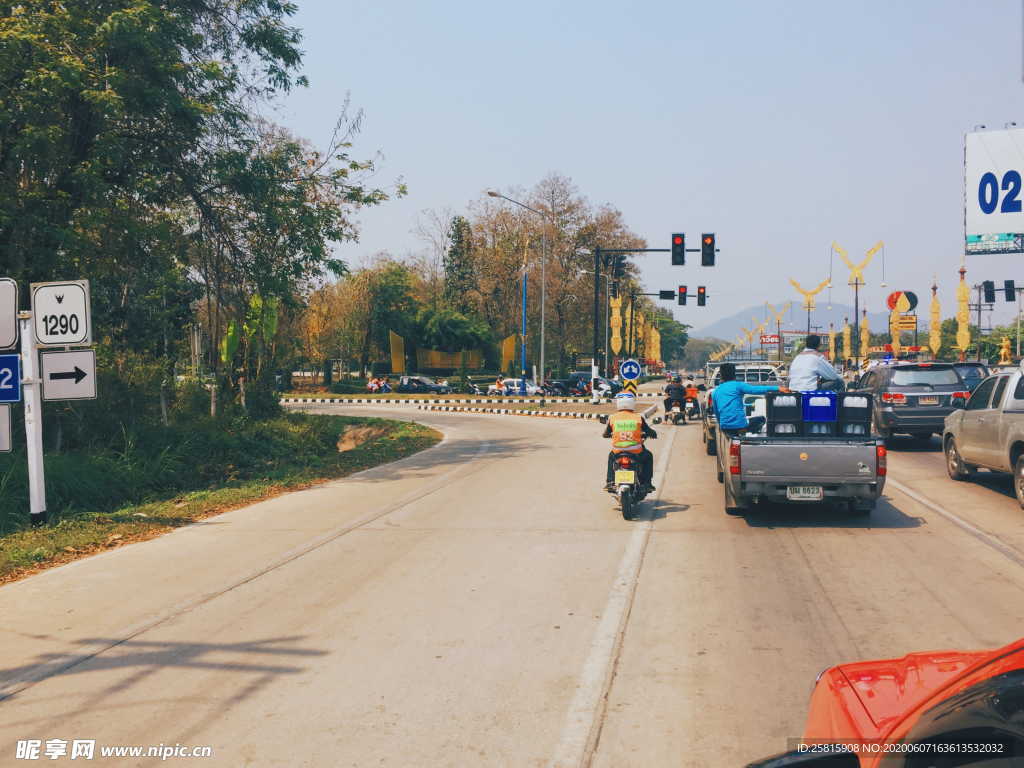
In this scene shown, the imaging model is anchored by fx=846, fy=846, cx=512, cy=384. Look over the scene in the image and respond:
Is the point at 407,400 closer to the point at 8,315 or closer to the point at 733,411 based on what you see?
the point at 733,411

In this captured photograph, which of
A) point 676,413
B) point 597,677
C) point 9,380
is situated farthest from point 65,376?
point 676,413

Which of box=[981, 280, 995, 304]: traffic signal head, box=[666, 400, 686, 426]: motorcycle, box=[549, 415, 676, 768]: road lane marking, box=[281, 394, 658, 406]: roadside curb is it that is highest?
box=[981, 280, 995, 304]: traffic signal head

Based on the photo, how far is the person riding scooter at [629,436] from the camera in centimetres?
1127

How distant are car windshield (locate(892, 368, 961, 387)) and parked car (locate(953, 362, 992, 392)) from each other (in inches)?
12.0

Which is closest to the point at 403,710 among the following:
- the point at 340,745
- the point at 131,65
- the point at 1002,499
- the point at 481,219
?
the point at 340,745

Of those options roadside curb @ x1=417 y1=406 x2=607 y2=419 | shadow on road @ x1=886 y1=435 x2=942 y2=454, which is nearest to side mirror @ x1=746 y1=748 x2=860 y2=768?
shadow on road @ x1=886 y1=435 x2=942 y2=454

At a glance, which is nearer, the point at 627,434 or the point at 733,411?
the point at 627,434

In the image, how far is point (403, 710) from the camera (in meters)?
4.85

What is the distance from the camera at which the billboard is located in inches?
1598

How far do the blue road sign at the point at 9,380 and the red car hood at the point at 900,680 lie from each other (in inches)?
378

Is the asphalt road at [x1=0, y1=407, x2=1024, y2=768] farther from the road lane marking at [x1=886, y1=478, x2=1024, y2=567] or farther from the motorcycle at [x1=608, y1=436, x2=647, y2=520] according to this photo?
the motorcycle at [x1=608, y1=436, x2=647, y2=520]

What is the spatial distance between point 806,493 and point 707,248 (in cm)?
2382

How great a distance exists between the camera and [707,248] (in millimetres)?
32812

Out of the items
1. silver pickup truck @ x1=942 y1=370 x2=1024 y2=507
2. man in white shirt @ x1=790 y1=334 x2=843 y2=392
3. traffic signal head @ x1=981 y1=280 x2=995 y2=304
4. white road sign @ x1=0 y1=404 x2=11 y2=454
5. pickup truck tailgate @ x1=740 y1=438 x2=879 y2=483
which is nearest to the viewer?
white road sign @ x1=0 y1=404 x2=11 y2=454
